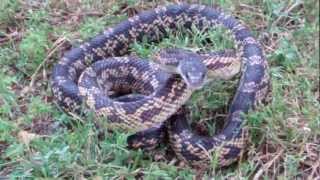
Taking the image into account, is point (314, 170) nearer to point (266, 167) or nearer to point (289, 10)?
point (266, 167)

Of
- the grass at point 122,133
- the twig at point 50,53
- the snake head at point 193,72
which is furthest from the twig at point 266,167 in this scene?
the twig at point 50,53

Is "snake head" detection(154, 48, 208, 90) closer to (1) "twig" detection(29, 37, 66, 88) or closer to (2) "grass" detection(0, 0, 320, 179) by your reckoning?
(2) "grass" detection(0, 0, 320, 179)

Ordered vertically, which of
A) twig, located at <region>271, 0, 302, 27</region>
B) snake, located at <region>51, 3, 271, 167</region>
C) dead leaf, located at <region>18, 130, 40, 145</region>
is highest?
twig, located at <region>271, 0, 302, 27</region>

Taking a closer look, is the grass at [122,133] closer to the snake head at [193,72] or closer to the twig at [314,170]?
the twig at [314,170]

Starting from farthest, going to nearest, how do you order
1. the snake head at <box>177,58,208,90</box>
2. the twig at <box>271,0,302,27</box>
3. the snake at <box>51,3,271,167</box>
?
the twig at <box>271,0,302,27</box>, the snake at <box>51,3,271,167</box>, the snake head at <box>177,58,208,90</box>

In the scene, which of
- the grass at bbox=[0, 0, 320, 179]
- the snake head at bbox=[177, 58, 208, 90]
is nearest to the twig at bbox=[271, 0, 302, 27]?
the grass at bbox=[0, 0, 320, 179]

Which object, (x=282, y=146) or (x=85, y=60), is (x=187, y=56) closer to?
(x=282, y=146)

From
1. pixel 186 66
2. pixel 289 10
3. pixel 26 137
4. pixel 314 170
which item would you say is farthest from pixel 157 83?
pixel 289 10
